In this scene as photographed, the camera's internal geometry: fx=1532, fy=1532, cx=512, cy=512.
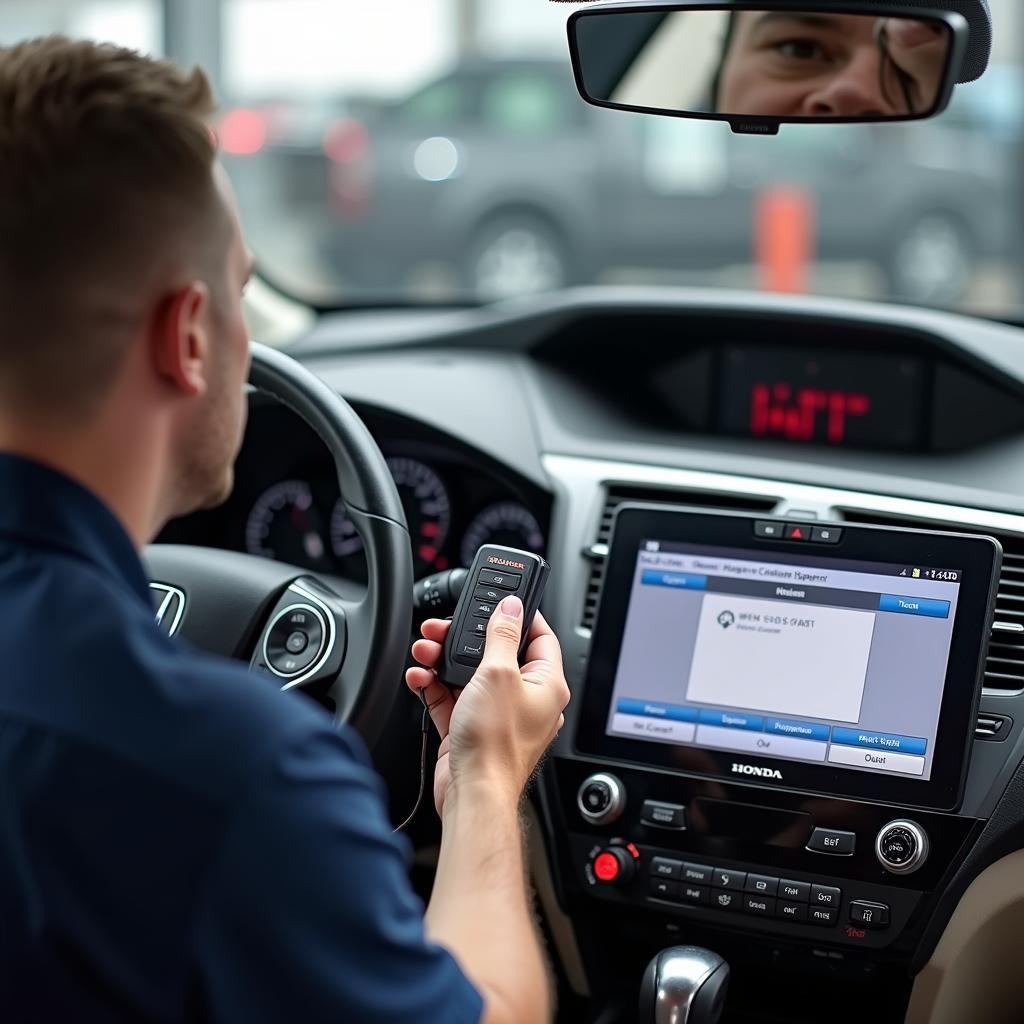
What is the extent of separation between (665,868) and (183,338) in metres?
1.21

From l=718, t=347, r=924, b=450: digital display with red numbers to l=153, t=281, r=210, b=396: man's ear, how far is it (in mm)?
1641

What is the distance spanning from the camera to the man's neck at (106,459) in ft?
3.49

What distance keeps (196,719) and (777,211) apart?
896 centimetres

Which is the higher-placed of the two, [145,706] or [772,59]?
[772,59]

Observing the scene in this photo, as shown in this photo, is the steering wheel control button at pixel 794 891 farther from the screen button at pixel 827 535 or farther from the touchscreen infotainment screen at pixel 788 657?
the screen button at pixel 827 535

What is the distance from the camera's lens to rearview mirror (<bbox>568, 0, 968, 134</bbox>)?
1544 mm

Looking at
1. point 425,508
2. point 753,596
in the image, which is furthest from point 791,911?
point 425,508

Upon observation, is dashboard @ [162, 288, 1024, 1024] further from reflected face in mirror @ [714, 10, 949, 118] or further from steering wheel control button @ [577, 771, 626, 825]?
reflected face in mirror @ [714, 10, 949, 118]

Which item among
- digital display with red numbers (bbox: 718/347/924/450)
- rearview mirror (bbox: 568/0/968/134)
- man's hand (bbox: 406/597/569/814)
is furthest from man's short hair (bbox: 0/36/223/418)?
digital display with red numbers (bbox: 718/347/924/450)

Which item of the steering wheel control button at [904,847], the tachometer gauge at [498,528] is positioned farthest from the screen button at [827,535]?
the tachometer gauge at [498,528]

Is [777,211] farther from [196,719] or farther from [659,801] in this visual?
[196,719]

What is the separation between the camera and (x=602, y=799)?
2.08m

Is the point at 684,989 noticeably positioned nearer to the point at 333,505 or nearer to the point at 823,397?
the point at 333,505

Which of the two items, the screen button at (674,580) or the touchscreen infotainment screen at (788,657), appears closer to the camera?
the touchscreen infotainment screen at (788,657)
